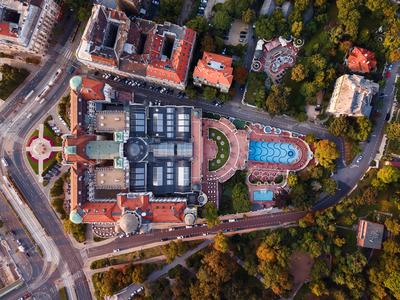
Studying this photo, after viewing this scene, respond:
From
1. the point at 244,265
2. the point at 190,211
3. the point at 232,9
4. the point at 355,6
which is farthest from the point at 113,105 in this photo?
the point at 355,6

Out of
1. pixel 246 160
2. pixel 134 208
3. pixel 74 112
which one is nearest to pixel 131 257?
pixel 134 208

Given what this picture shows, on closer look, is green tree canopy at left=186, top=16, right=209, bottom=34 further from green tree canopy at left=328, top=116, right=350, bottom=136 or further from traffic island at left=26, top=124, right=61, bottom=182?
traffic island at left=26, top=124, right=61, bottom=182

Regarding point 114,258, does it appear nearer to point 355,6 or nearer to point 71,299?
point 71,299

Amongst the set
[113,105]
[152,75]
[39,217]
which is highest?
[152,75]

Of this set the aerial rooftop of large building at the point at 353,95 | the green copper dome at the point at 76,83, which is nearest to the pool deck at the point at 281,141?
the aerial rooftop of large building at the point at 353,95

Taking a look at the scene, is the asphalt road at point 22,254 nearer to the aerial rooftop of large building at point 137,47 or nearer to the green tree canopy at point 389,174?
the aerial rooftop of large building at point 137,47

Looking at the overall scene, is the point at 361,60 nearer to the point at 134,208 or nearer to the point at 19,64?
the point at 134,208
